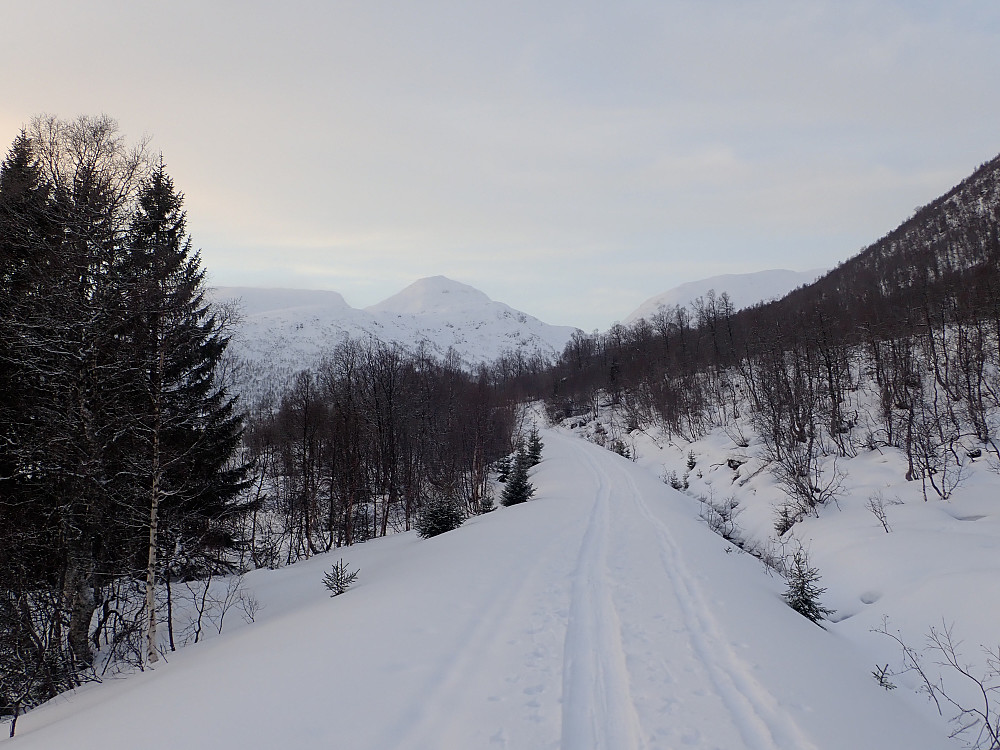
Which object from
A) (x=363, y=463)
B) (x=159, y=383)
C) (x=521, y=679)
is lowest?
(x=363, y=463)

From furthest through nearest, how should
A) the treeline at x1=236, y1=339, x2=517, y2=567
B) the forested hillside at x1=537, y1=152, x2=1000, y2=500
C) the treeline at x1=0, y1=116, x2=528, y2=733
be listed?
the treeline at x1=236, y1=339, x2=517, y2=567 < the forested hillside at x1=537, y1=152, x2=1000, y2=500 < the treeline at x1=0, y1=116, x2=528, y2=733

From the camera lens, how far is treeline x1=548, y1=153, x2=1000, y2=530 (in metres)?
18.0

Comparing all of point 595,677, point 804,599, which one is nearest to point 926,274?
point 804,599

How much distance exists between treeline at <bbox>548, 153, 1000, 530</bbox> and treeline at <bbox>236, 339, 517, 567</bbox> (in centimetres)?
1752

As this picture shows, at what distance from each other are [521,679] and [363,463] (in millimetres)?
27848

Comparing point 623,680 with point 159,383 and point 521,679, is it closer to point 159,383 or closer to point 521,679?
point 521,679

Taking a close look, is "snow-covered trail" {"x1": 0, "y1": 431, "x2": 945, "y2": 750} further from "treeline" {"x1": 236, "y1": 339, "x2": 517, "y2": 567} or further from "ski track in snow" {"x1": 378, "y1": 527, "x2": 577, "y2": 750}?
"treeline" {"x1": 236, "y1": 339, "x2": 517, "y2": 567}

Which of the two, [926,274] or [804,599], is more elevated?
[926,274]

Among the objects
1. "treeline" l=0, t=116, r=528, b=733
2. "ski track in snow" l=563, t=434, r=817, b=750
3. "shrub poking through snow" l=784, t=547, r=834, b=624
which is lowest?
"shrub poking through snow" l=784, t=547, r=834, b=624

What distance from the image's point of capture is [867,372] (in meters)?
29.4

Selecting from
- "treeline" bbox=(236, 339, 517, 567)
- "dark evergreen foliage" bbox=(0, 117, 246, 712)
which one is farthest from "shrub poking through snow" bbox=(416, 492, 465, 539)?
"dark evergreen foliage" bbox=(0, 117, 246, 712)

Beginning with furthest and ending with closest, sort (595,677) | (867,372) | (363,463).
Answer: (363,463) < (867,372) < (595,677)

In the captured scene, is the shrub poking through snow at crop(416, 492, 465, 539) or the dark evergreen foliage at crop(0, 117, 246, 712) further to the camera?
the shrub poking through snow at crop(416, 492, 465, 539)

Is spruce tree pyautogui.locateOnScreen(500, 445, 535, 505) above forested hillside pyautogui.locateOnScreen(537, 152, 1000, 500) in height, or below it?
below
